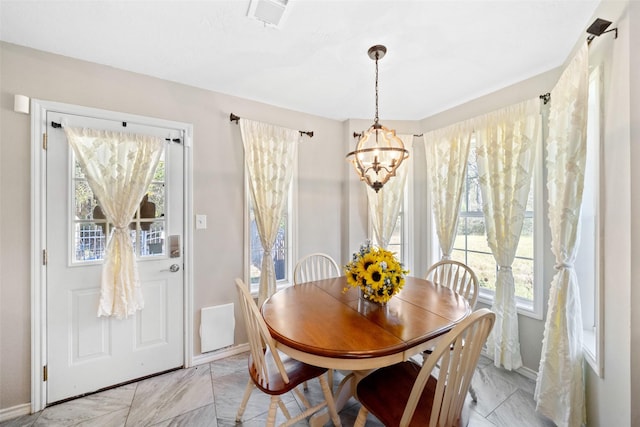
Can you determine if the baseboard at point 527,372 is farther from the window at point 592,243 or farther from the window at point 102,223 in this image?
the window at point 102,223

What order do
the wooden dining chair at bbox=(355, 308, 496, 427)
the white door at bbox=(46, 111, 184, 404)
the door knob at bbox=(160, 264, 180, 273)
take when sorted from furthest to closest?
the door knob at bbox=(160, 264, 180, 273) → the white door at bbox=(46, 111, 184, 404) → the wooden dining chair at bbox=(355, 308, 496, 427)

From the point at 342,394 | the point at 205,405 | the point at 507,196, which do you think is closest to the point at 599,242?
the point at 507,196

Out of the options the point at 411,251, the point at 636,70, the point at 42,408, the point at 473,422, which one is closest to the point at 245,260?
the point at 42,408

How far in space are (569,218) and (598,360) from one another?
2.62 ft

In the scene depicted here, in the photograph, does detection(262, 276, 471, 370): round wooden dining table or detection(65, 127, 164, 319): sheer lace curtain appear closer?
detection(262, 276, 471, 370): round wooden dining table

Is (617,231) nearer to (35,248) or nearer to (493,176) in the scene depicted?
(493,176)

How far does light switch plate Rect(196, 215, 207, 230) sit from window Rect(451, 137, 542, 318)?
254cm

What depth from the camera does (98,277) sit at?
1964 mm

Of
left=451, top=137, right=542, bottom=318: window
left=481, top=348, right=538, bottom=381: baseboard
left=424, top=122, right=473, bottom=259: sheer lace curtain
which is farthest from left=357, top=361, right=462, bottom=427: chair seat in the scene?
left=424, top=122, right=473, bottom=259: sheer lace curtain

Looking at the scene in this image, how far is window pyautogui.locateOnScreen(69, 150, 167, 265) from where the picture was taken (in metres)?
1.90

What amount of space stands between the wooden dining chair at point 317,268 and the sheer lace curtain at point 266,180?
288mm

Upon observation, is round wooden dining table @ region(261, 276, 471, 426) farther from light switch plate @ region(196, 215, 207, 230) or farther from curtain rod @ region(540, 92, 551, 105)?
curtain rod @ region(540, 92, 551, 105)

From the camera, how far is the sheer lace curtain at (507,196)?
211 cm

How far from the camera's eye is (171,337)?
221 centimetres
